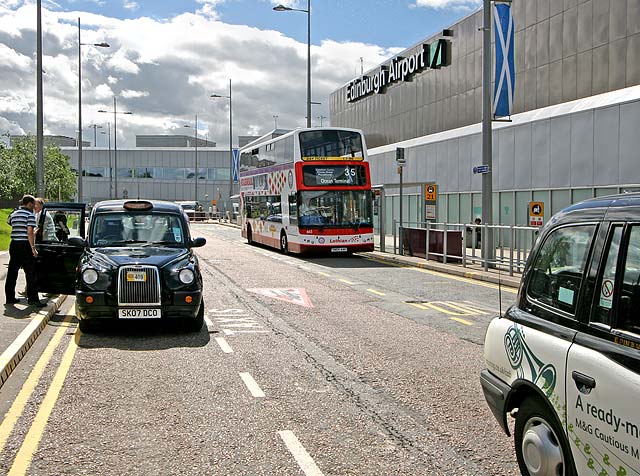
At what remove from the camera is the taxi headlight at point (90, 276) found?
10.0 meters

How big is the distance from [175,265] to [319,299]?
4800 mm

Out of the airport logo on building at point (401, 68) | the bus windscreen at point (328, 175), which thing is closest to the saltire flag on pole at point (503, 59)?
the bus windscreen at point (328, 175)

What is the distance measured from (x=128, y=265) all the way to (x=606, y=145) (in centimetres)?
1682

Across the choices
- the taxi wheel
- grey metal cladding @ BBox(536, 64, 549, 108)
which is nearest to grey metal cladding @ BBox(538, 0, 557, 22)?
grey metal cladding @ BBox(536, 64, 549, 108)

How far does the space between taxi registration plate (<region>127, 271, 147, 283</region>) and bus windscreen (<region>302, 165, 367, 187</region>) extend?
15725 millimetres

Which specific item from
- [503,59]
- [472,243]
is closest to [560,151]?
[503,59]

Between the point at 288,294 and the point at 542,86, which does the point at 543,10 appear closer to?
the point at 542,86

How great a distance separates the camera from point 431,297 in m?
15.1

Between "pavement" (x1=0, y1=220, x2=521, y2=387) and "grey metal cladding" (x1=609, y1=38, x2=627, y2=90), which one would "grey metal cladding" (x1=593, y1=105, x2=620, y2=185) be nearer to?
"grey metal cladding" (x1=609, y1=38, x2=627, y2=90)

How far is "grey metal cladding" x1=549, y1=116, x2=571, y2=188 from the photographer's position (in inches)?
967

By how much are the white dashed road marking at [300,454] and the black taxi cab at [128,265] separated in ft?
15.2

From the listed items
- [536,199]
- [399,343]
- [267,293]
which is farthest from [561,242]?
[536,199]

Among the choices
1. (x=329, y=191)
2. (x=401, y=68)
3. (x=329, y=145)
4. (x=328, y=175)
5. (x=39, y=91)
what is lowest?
(x=329, y=191)

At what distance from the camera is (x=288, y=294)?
15.4 meters
